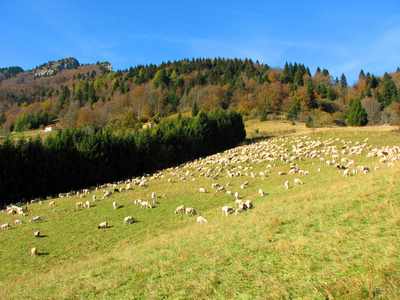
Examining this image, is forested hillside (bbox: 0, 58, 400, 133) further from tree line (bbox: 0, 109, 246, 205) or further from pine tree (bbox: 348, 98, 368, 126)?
tree line (bbox: 0, 109, 246, 205)

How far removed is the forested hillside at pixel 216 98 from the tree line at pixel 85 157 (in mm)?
34407

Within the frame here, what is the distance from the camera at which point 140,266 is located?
21.3 ft

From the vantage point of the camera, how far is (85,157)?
3078cm

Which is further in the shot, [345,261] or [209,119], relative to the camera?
[209,119]

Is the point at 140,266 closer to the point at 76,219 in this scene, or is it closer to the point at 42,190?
the point at 76,219

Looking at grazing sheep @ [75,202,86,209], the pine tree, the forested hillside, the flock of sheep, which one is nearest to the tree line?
the flock of sheep

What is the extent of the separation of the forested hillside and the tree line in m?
34.4

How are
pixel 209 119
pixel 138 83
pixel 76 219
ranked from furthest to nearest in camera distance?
1. pixel 138 83
2. pixel 209 119
3. pixel 76 219

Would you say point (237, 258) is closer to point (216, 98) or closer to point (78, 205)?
point (78, 205)

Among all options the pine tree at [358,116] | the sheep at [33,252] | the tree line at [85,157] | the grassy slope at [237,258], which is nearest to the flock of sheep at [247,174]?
the sheep at [33,252]

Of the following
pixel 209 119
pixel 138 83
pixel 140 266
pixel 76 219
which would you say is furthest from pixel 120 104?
pixel 140 266

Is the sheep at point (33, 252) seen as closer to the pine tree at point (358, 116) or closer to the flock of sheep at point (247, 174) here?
the flock of sheep at point (247, 174)

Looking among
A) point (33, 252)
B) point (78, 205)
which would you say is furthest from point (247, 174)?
point (33, 252)

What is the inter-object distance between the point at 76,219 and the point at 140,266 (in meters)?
10.1
